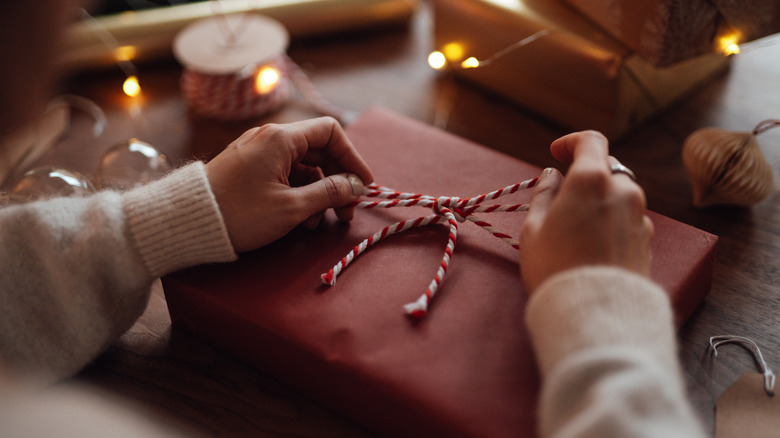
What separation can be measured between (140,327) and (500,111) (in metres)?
0.62

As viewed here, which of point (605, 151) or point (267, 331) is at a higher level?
point (605, 151)

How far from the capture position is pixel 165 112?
3.44ft

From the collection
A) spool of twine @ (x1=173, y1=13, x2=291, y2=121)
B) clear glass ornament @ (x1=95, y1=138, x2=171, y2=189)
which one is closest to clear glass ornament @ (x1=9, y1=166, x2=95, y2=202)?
clear glass ornament @ (x1=95, y1=138, x2=171, y2=189)

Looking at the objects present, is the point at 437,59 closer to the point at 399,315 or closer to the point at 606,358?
the point at 399,315

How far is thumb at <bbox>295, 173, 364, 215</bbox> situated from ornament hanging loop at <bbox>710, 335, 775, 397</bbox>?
1.32 ft

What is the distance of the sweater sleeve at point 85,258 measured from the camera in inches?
24.1

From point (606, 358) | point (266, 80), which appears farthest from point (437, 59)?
point (606, 358)

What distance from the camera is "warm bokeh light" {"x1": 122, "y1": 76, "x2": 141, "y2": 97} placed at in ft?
3.45

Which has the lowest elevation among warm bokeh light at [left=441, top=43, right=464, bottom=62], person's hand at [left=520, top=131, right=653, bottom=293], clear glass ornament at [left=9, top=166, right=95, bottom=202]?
clear glass ornament at [left=9, top=166, right=95, bottom=202]

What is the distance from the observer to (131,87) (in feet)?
3.46

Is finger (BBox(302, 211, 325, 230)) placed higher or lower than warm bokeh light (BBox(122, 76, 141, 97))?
higher

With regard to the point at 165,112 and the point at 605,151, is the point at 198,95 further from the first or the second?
the point at 605,151

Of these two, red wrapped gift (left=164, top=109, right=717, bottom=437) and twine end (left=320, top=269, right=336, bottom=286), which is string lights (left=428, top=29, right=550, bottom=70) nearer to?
red wrapped gift (left=164, top=109, right=717, bottom=437)

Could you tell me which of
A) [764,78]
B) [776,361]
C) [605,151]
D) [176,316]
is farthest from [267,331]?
[764,78]
